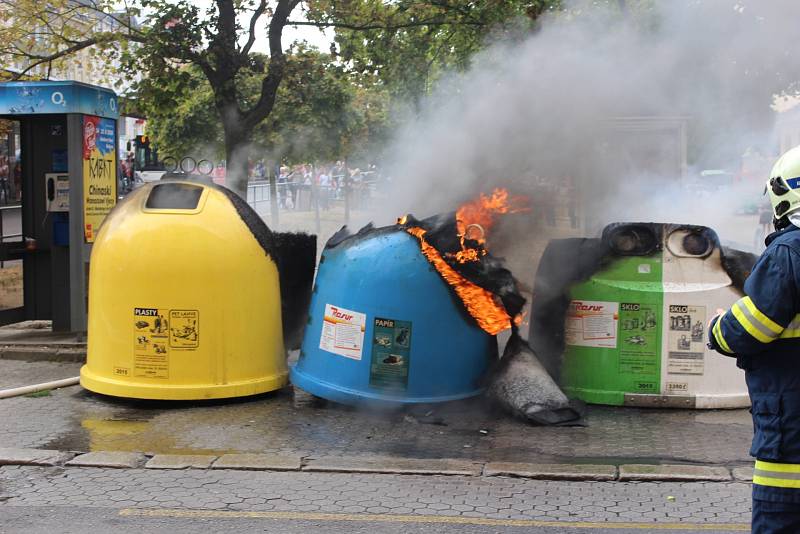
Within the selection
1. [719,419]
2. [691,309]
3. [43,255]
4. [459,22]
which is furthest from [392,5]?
[719,419]

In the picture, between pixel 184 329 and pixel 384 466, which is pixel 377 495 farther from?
pixel 184 329

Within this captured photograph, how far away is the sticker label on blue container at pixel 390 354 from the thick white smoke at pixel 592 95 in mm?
1549

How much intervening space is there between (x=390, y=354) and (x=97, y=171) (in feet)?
12.6

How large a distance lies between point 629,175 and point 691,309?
3003mm

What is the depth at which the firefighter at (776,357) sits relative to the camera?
252cm

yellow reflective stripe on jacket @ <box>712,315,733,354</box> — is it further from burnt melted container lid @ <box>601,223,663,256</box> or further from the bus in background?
the bus in background

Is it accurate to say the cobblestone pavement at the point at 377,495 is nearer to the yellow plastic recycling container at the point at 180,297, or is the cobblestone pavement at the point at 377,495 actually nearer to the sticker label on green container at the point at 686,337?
the yellow plastic recycling container at the point at 180,297

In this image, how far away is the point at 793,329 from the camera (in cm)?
257

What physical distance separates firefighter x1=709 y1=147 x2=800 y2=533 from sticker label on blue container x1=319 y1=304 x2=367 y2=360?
3.15 metres

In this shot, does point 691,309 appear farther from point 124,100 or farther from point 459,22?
point 124,100

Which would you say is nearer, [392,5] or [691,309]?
[691,309]

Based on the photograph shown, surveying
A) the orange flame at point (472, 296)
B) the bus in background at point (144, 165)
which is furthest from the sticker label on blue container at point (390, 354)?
the bus in background at point (144, 165)

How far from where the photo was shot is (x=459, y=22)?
346 inches

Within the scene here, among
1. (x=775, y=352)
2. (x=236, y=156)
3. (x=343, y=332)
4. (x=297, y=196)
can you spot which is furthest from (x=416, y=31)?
(x=297, y=196)
